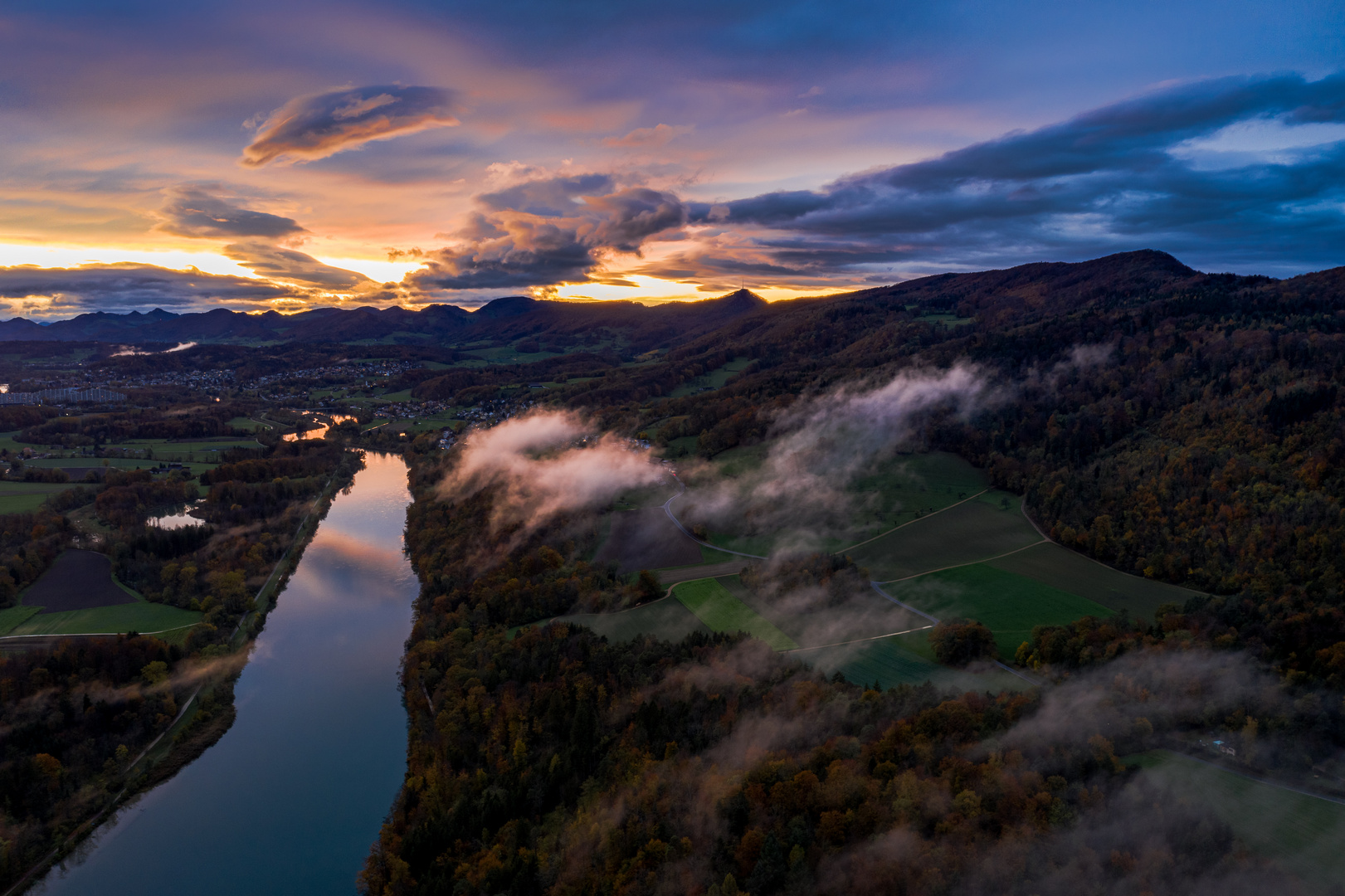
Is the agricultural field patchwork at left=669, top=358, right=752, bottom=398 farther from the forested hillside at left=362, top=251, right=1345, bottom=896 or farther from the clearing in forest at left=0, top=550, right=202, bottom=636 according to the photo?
the clearing in forest at left=0, top=550, right=202, bottom=636

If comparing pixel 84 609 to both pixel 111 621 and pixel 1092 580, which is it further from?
pixel 1092 580

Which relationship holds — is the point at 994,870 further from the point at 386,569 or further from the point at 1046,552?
the point at 386,569

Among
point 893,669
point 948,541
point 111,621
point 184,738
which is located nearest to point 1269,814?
point 893,669

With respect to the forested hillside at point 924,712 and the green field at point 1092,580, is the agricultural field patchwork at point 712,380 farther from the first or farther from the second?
the green field at point 1092,580

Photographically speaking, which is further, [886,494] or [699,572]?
[886,494]

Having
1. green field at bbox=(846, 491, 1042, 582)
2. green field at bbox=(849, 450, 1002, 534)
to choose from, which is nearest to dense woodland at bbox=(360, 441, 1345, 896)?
green field at bbox=(846, 491, 1042, 582)

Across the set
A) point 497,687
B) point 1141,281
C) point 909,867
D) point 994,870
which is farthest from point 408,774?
point 1141,281
